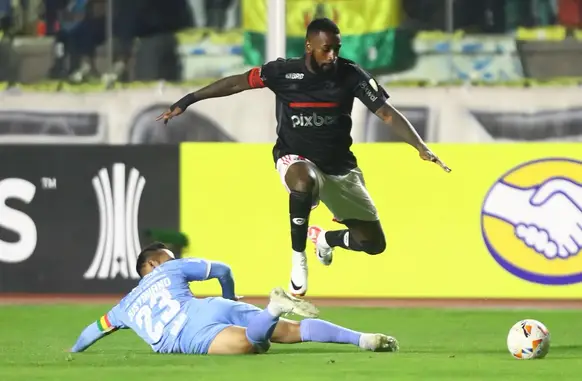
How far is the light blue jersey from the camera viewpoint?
970 centimetres

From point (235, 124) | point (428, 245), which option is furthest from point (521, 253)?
point (235, 124)

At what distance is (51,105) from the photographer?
1875cm

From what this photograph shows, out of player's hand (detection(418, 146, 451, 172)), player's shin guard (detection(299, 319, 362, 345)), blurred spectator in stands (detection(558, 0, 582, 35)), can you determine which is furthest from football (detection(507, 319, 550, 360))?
blurred spectator in stands (detection(558, 0, 582, 35))

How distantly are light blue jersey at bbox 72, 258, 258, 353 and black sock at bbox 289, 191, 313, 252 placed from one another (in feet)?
2.42

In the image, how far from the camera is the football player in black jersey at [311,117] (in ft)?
34.2

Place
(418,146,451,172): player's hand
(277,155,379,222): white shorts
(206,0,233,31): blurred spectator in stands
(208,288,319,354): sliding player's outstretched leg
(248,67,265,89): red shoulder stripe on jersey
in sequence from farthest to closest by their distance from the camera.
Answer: (206,0,233,31): blurred spectator in stands → (277,155,379,222): white shorts → (248,67,265,89): red shoulder stripe on jersey → (418,146,451,172): player's hand → (208,288,319,354): sliding player's outstretched leg

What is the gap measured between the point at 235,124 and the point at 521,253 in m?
5.02

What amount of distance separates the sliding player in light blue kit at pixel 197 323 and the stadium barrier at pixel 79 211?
5143 millimetres

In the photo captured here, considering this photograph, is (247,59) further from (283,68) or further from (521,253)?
(283,68)

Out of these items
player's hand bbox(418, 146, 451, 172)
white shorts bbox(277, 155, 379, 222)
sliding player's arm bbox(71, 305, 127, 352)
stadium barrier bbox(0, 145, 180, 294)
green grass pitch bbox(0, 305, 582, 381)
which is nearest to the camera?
green grass pitch bbox(0, 305, 582, 381)

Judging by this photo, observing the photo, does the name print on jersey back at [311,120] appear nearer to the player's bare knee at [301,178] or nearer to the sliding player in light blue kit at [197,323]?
the player's bare knee at [301,178]

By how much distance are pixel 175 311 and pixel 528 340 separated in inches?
88.2

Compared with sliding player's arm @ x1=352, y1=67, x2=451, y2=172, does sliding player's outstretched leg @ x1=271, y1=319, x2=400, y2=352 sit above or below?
below

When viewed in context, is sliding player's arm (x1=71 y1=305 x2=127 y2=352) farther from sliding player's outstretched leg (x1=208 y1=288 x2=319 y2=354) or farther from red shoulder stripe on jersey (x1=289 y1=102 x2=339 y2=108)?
red shoulder stripe on jersey (x1=289 y1=102 x2=339 y2=108)
